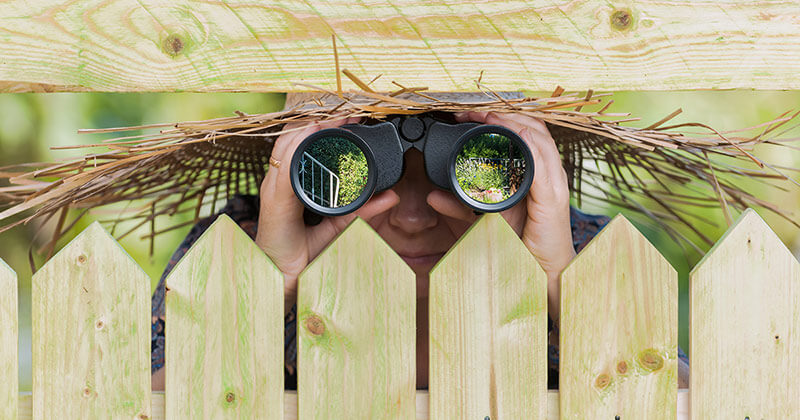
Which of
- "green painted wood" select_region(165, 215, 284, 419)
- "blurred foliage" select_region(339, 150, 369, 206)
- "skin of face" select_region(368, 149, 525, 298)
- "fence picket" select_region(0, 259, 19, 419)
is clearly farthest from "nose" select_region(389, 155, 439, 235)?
"fence picket" select_region(0, 259, 19, 419)

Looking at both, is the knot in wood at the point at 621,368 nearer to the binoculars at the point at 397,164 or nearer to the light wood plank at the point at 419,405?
the light wood plank at the point at 419,405

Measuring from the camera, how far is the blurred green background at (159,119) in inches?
85.4

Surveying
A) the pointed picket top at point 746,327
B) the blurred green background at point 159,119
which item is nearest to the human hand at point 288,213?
the pointed picket top at point 746,327

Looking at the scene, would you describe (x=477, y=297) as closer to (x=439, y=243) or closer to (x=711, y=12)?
(x=439, y=243)

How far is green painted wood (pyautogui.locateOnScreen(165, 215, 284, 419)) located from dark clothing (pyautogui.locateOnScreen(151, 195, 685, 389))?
0.42 meters

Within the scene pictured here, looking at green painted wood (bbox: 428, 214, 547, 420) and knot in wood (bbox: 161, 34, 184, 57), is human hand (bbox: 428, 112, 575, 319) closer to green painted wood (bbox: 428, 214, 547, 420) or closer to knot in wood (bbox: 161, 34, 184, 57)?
green painted wood (bbox: 428, 214, 547, 420)

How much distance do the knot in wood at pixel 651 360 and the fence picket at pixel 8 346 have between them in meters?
0.98

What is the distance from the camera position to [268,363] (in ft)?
3.21

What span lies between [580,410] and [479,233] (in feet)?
1.04

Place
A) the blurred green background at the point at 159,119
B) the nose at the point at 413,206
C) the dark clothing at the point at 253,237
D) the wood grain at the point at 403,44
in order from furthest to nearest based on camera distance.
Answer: the blurred green background at the point at 159,119, the dark clothing at the point at 253,237, the nose at the point at 413,206, the wood grain at the point at 403,44

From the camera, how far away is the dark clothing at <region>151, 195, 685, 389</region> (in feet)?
4.64

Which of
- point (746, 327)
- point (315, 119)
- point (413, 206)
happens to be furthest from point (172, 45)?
point (746, 327)

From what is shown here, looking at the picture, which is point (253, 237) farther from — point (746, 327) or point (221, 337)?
point (746, 327)

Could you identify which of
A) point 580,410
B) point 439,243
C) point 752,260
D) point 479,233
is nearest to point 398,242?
point 439,243
